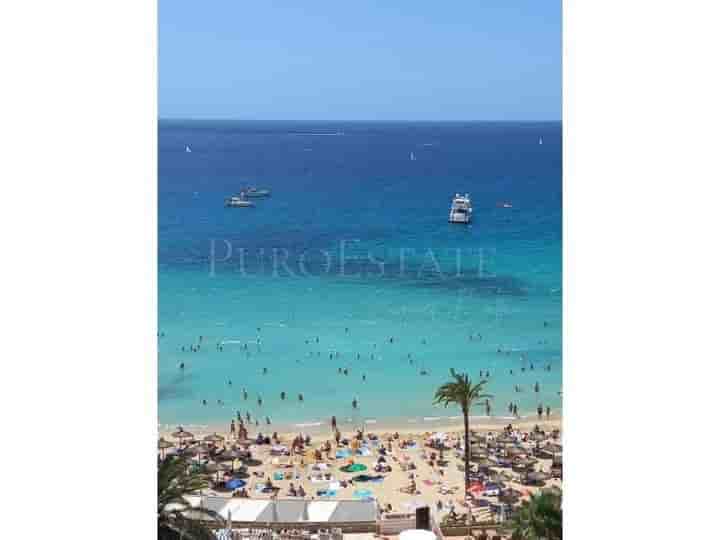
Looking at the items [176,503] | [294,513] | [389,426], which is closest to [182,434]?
[294,513]

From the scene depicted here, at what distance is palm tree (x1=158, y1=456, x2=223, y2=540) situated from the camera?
7895 mm

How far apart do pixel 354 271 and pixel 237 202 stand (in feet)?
6.75

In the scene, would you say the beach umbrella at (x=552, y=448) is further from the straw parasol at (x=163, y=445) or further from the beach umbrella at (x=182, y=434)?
the straw parasol at (x=163, y=445)

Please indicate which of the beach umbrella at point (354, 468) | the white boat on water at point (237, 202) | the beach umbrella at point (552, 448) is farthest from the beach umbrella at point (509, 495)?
the white boat on water at point (237, 202)

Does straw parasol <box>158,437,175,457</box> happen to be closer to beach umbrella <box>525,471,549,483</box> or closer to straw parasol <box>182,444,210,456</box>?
straw parasol <box>182,444,210,456</box>

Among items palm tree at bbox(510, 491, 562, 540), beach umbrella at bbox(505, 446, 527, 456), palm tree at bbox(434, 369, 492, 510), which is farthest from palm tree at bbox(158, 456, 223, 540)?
beach umbrella at bbox(505, 446, 527, 456)

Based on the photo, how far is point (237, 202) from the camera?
1349cm

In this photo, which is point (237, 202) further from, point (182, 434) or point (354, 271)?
point (182, 434)

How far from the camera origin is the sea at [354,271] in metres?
12.3

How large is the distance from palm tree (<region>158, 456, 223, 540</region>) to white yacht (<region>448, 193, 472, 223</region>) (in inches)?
263
